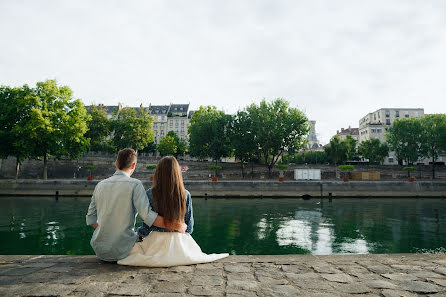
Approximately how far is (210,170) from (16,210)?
31617 mm

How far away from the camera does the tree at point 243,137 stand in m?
47.0

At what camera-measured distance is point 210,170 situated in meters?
48.9

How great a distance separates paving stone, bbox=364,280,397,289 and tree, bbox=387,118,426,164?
57.9 metres

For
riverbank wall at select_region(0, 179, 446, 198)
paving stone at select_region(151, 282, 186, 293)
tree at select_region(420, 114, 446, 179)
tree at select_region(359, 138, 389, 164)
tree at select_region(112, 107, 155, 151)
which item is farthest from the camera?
tree at select_region(359, 138, 389, 164)

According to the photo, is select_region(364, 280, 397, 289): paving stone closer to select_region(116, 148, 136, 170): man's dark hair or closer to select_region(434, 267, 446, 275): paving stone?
select_region(434, 267, 446, 275): paving stone

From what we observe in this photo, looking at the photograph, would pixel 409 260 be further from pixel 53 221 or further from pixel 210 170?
pixel 210 170

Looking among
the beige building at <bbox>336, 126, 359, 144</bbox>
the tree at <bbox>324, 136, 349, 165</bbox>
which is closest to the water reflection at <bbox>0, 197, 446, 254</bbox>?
the tree at <bbox>324, 136, 349, 165</bbox>

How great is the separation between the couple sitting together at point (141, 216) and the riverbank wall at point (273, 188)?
86.5 feet

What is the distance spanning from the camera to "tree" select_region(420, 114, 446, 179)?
49.0 meters

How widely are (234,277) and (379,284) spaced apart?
191 centimetres

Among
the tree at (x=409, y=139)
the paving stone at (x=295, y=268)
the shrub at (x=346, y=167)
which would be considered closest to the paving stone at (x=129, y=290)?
the paving stone at (x=295, y=268)

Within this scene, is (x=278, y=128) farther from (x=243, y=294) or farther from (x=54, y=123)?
(x=243, y=294)

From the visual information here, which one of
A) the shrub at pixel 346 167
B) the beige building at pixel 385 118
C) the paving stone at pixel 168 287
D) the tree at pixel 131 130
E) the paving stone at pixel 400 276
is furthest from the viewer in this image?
the beige building at pixel 385 118

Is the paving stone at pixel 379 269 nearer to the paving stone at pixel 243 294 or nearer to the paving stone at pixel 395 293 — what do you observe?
the paving stone at pixel 395 293
